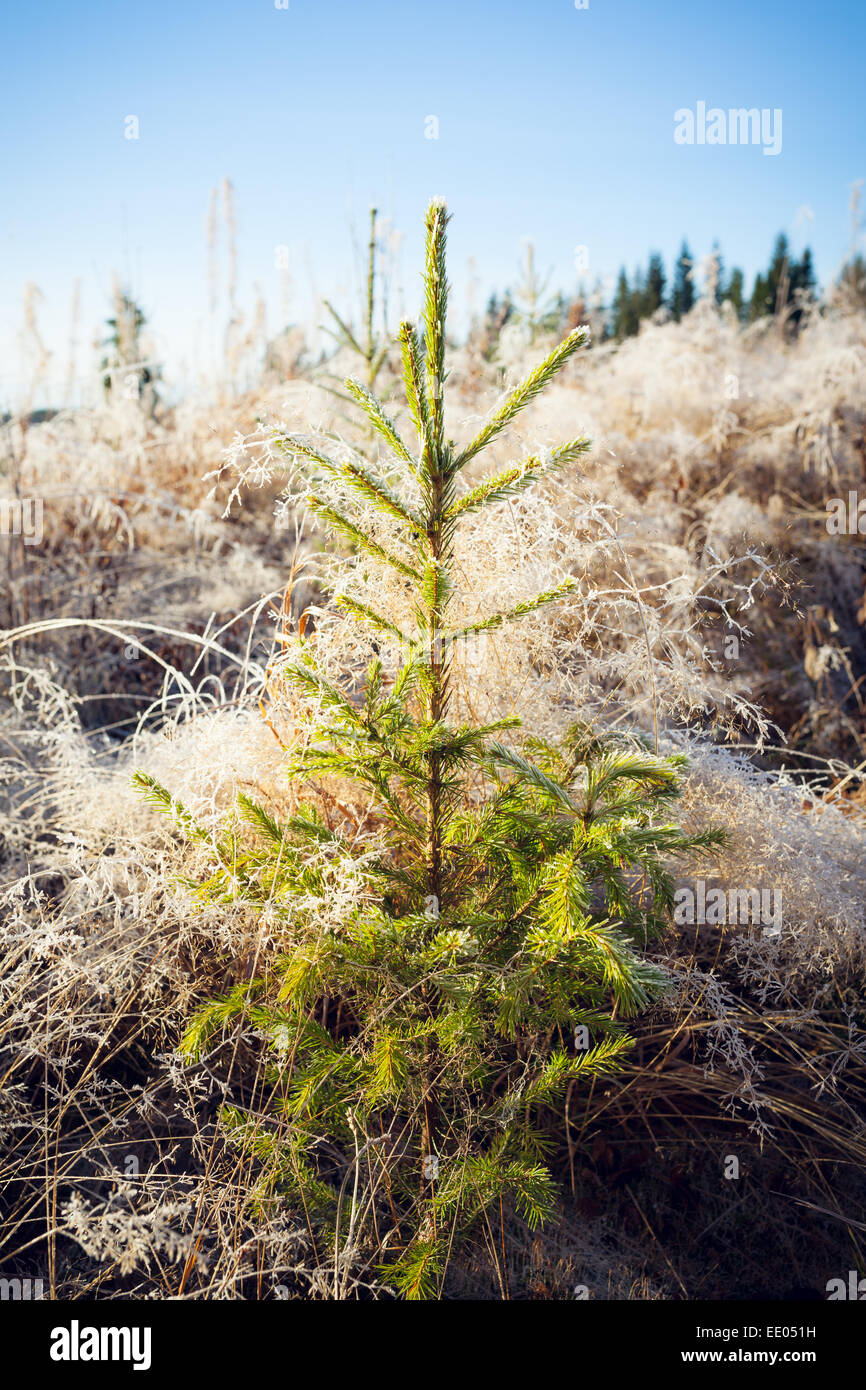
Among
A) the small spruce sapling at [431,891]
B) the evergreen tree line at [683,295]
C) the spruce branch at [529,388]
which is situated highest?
the evergreen tree line at [683,295]

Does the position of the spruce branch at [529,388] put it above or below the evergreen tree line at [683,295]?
below

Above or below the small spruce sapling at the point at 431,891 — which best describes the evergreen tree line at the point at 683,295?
above

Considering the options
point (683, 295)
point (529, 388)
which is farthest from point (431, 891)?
point (683, 295)

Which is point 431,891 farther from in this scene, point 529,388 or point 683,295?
point 683,295

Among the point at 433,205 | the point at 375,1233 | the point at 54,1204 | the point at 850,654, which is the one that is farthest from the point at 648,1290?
the point at 850,654

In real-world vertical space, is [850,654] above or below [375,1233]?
above

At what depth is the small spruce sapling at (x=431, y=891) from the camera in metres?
1.55

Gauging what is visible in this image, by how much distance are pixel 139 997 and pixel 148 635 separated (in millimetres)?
2625

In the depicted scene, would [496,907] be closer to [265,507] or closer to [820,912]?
[820,912]

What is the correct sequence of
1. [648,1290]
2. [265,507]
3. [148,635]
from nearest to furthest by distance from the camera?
[648,1290] < [148,635] < [265,507]

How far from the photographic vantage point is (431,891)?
73.1 inches

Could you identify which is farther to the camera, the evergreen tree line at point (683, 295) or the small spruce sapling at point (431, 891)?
the evergreen tree line at point (683, 295)

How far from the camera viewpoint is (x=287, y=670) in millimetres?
1580

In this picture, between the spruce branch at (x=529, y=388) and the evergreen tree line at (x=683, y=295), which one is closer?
the spruce branch at (x=529, y=388)
